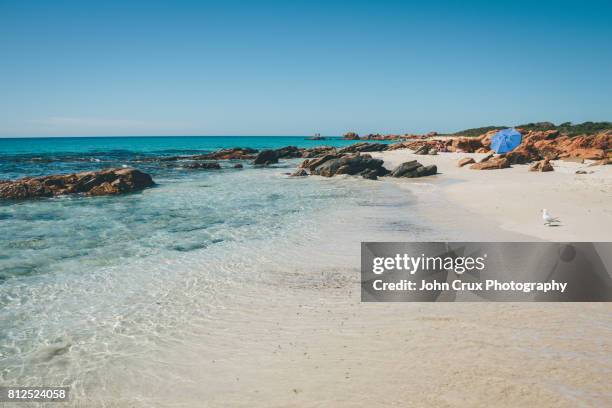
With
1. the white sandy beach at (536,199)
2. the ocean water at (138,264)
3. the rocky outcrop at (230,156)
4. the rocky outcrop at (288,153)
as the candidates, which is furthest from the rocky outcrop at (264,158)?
the ocean water at (138,264)

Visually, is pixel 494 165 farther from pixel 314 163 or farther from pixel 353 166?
pixel 314 163

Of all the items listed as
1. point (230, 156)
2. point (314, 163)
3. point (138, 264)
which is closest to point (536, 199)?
point (138, 264)

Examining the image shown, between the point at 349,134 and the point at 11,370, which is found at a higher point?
the point at 349,134

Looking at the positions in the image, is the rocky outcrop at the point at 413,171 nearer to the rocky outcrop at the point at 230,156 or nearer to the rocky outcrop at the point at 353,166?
the rocky outcrop at the point at 353,166

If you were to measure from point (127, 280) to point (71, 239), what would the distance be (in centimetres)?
524

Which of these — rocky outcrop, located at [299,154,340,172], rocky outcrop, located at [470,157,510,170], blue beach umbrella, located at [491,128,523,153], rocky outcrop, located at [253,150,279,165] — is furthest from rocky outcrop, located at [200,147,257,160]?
rocky outcrop, located at [470,157,510,170]

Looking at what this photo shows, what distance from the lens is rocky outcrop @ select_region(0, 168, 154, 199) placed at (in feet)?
70.7

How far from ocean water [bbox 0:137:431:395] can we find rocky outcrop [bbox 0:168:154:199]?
1.92 metres

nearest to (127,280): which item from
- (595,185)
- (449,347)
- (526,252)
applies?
(449,347)

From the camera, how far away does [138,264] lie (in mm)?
9961

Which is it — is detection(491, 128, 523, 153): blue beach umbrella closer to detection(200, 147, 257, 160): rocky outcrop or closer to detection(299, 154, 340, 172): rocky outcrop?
detection(299, 154, 340, 172): rocky outcrop

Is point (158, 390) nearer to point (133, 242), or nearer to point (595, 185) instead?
point (133, 242)

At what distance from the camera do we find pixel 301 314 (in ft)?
23.2

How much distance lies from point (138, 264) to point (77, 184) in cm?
1676
